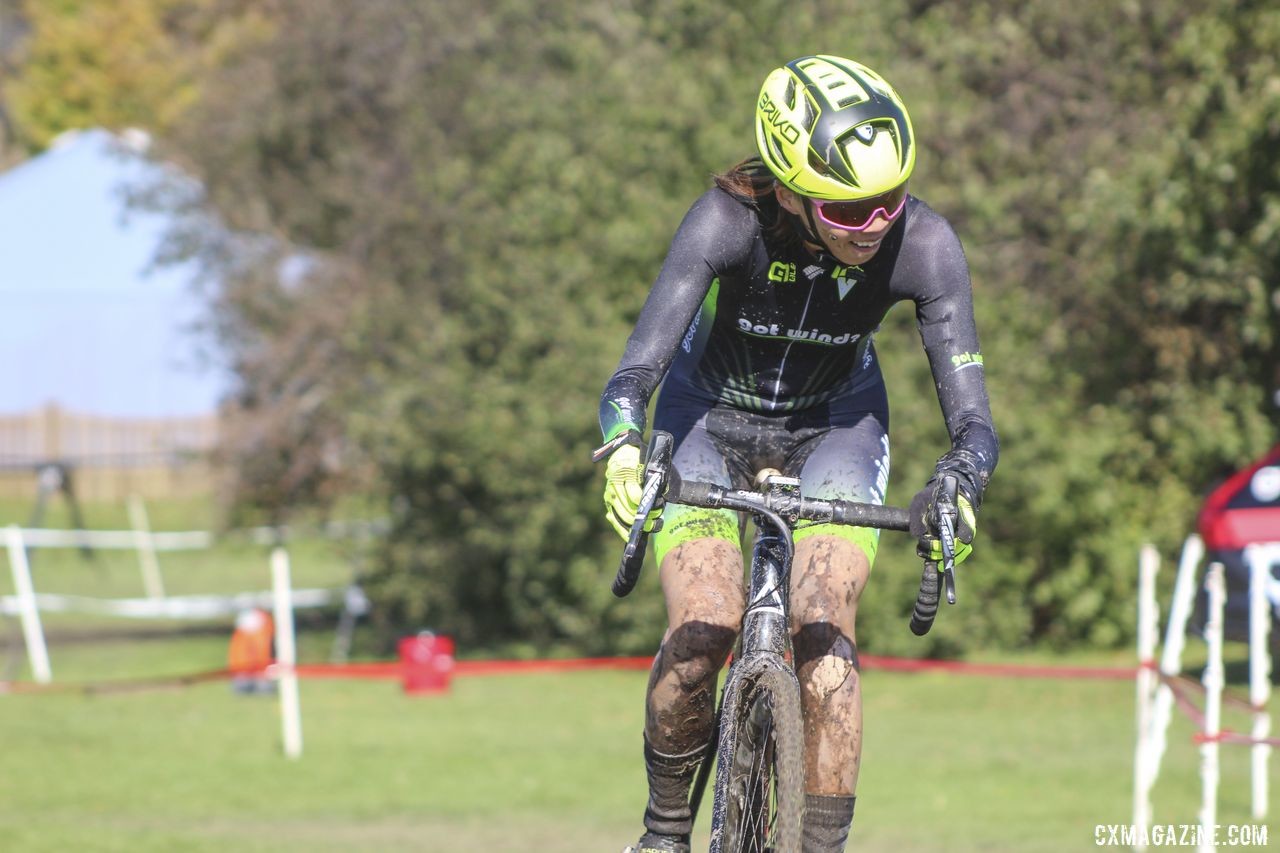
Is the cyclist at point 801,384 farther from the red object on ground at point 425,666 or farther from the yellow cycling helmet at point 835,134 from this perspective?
the red object on ground at point 425,666

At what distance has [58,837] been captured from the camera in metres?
10.5

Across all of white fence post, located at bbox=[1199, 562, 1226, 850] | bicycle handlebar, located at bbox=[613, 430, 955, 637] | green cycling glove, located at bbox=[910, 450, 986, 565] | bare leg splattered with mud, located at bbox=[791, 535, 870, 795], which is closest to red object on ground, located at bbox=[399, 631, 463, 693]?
white fence post, located at bbox=[1199, 562, 1226, 850]

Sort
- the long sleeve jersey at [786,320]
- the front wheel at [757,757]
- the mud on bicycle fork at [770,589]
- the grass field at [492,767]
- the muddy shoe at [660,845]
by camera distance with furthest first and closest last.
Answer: the grass field at [492,767]
the muddy shoe at [660,845]
the long sleeve jersey at [786,320]
the mud on bicycle fork at [770,589]
the front wheel at [757,757]

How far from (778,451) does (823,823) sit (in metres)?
1.48

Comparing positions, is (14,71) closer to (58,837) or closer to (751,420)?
(58,837)

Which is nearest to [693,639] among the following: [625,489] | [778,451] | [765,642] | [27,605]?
[765,642]

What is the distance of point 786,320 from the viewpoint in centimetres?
600

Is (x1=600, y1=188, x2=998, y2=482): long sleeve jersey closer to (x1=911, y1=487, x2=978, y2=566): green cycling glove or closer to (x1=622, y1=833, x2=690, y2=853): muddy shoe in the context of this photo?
(x1=911, y1=487, x2=978, y2=566): green cycling glove

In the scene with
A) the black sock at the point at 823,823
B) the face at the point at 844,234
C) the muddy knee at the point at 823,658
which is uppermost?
the face at the point at 844,234

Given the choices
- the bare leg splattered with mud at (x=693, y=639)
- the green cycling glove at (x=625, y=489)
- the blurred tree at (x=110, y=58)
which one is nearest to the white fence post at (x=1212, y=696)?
the bare leg splattered with mud at (x=693, y=639)

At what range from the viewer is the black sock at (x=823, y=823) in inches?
209

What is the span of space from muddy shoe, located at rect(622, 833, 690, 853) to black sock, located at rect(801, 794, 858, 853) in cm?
69

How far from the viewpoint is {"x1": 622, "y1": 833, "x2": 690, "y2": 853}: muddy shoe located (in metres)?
5.84

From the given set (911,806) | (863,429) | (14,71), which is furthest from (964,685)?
(14,71)
